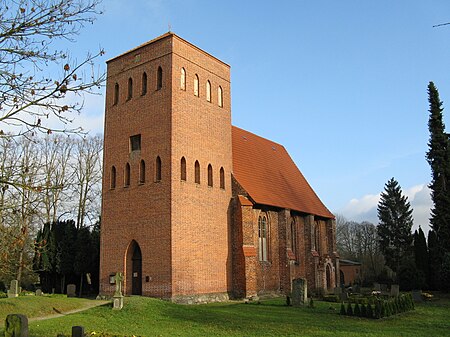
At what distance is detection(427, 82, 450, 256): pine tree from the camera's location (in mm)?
32094

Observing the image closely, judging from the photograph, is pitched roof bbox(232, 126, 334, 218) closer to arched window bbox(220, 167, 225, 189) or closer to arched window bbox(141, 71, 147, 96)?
arched window bbox(220, 167, 225, 189)

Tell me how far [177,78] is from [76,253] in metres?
14.1

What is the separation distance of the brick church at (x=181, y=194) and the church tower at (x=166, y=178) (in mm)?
54

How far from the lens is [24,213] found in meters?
8.22

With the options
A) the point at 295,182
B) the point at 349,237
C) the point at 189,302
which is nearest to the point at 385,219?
the point at 295,182

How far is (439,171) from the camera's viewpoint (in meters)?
33.4

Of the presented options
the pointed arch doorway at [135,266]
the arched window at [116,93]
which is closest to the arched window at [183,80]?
the arched window at [116,93]

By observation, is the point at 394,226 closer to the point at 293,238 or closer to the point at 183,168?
the point at 293,238

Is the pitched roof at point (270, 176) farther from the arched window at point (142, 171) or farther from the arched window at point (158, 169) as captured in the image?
the arched window at point (142, 171)

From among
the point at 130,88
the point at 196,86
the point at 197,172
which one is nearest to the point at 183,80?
the point at 196,86

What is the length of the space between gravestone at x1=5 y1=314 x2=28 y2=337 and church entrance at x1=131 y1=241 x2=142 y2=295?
12823mm

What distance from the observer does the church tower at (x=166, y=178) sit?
72.8ft

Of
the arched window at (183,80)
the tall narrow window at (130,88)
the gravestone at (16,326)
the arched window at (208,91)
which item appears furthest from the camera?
the arched window at (208,91)

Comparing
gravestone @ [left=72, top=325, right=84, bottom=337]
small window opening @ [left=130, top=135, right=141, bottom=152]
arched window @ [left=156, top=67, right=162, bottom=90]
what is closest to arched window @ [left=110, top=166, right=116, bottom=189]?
small window opening @ [left=130, top=135, right=141, bottom=152]
